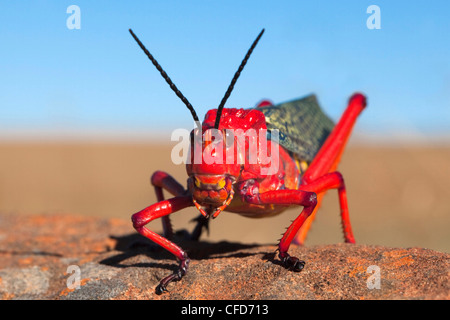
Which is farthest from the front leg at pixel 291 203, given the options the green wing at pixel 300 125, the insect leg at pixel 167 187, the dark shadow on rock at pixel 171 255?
the insect leg at pixel 167 187

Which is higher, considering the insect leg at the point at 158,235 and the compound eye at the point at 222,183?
the compound eye at the point at 222,183

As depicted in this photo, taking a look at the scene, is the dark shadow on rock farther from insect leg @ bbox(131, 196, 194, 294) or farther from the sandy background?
the sandy background

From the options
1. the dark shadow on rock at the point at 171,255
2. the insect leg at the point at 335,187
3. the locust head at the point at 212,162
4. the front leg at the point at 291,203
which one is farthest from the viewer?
the insect leg at the point at 335,187

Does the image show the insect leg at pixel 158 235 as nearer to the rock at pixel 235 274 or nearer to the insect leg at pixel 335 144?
the rock at pixel 235 274

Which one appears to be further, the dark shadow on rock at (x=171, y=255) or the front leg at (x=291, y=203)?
the dark shadow on rock at (x=171, y=255)

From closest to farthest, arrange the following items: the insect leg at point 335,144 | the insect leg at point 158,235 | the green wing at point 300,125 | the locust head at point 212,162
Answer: the locust head at point 212,162 < the insect leg at point 158,235 < the green wing at point 300,125 < the insect leg at point 335,144

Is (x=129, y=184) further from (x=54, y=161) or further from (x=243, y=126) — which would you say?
(x=243, y=126)

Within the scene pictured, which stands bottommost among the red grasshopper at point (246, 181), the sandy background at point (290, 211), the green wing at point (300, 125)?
the sandy background at point (290, 211)

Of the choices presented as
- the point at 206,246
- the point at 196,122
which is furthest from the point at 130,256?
the point at 196,122
